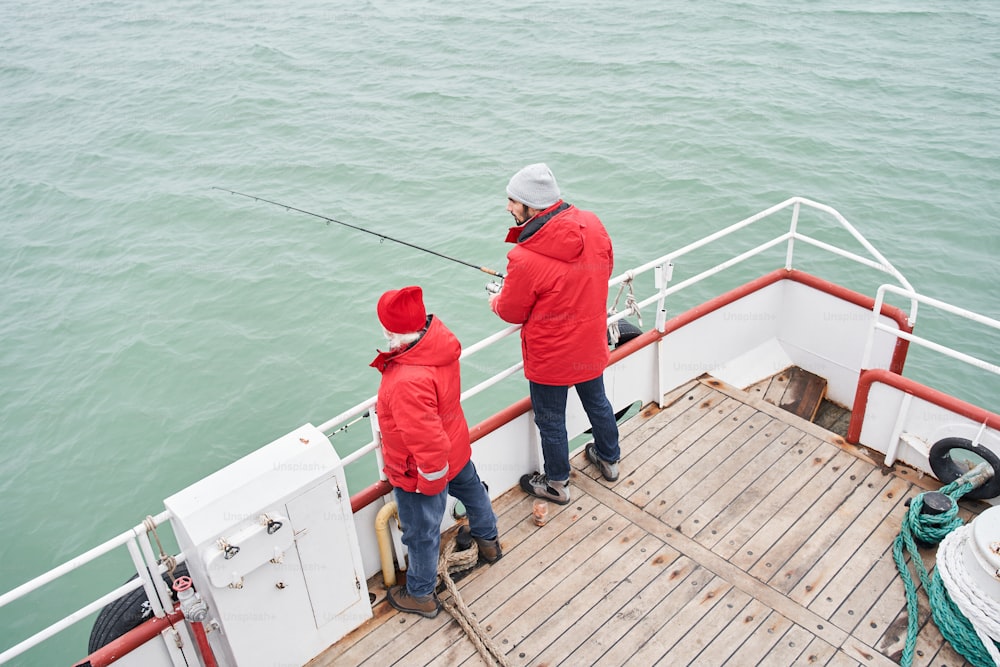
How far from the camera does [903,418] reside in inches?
218

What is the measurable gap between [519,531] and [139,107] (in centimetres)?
1759

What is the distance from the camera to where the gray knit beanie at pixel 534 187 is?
4410 millimetres

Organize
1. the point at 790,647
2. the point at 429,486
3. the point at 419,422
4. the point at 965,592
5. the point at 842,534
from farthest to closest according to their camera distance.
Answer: the point at 842,534 < the point at 790,647 < the point at 965,592 < the point at 429,486 < the point at 419,422

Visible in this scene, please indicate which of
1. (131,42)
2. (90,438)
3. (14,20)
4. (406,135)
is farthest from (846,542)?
(14,20)

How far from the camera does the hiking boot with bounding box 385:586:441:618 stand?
185 inches

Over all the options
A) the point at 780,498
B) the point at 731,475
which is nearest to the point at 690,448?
the point at 731,475

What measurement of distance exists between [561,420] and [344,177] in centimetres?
1146

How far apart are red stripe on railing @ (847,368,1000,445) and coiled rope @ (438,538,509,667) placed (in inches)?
113

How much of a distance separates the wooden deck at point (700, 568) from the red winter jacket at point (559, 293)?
3.58 feet

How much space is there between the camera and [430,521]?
4.41 metres

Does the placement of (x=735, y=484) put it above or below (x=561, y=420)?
below

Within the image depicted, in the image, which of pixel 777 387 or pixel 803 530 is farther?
pixel 777 387

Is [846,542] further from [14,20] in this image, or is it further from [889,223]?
[14,20]

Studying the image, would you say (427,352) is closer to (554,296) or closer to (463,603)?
(554,296)
